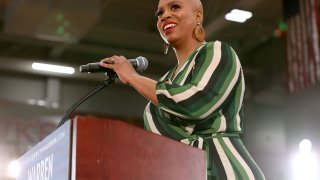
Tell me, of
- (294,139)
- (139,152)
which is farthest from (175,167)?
(294,139)

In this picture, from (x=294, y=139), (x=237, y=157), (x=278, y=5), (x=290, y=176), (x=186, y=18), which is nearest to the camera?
(x=237, y=157)

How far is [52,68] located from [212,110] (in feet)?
23.9

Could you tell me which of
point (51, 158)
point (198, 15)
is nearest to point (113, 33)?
point (198, 15)

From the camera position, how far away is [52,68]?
28.2 ft

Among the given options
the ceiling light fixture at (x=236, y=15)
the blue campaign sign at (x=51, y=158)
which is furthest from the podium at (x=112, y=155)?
the ceiling light fixture at (x=236, y=15)

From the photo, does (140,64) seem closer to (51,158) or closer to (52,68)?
(51,158)

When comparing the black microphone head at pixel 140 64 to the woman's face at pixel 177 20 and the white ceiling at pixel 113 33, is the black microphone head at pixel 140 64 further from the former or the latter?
the white ceiling at pixel 113 33

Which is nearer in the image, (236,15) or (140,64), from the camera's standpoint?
(140,64)

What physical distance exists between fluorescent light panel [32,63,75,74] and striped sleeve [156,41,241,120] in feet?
23.3

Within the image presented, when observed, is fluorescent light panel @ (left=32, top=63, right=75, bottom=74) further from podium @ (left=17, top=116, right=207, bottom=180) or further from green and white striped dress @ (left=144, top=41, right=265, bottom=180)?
podium @ (left=17, top=116, right=207, bottom=180)

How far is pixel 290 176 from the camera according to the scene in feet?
27.6

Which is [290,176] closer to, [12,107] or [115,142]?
[12,107]

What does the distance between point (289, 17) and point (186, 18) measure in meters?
4.58

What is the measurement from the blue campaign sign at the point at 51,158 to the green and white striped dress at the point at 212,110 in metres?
0.33
